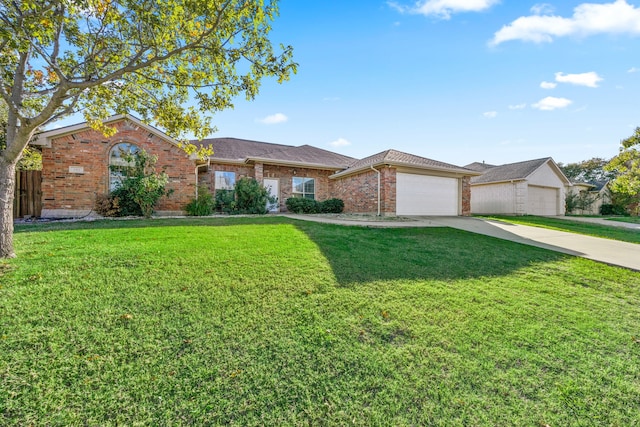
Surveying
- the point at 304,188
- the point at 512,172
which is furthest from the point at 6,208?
the point at 512,172

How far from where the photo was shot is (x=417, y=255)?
19.0 feet

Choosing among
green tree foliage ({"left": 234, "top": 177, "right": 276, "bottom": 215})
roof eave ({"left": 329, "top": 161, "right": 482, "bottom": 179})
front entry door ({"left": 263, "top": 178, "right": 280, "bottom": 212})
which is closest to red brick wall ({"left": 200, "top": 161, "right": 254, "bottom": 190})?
front entry door ({"left": 263, "top": 178, "right": 280, "bottom": 212})

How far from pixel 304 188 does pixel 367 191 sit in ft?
14.1

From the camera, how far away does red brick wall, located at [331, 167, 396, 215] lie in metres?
13.2

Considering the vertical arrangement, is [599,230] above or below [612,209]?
below

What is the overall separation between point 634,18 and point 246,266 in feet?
40.7

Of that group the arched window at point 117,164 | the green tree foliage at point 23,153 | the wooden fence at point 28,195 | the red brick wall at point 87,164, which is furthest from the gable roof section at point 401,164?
the green tree foliage at point 23,153

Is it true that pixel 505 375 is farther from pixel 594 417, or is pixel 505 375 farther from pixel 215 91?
pixel 215 91

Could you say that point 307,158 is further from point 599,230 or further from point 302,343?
point 302,343

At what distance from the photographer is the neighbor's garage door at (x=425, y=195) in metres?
13.7

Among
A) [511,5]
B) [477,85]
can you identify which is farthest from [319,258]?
[477,85]

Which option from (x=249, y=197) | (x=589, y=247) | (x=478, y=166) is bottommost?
(x=589, y=247)

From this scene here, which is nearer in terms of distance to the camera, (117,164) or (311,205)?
(117,164)

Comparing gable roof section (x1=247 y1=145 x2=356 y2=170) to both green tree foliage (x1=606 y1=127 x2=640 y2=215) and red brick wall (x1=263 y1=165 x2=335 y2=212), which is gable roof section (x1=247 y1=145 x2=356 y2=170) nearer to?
red brick wall (x1=263 y1=165 x2=335 y2=212)
